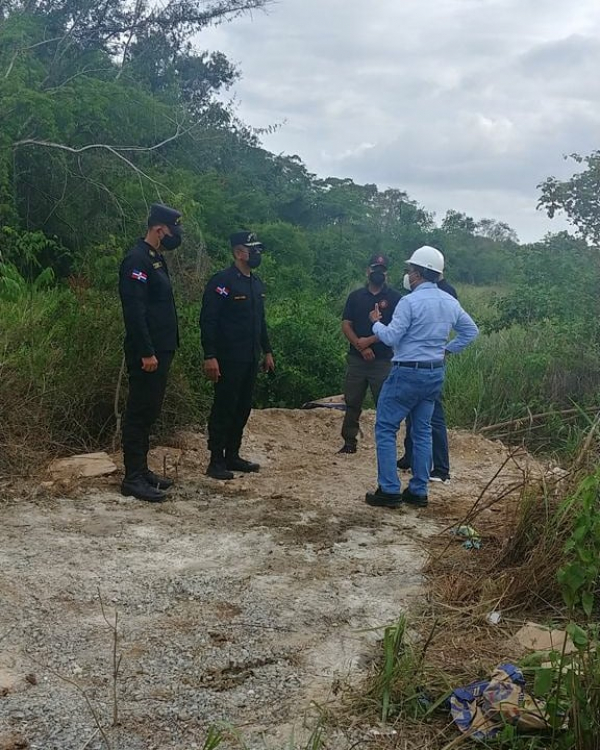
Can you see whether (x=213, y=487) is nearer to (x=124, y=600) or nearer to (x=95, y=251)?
(x=124, y=600)

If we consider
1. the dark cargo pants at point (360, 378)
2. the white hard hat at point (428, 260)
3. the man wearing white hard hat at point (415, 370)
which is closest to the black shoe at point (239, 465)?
the man wearing white hard hat at point (415, 370)

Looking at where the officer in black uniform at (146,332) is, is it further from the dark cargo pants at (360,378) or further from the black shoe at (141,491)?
the dark cargo pants at (360,378)

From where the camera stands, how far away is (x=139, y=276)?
5.01 meters

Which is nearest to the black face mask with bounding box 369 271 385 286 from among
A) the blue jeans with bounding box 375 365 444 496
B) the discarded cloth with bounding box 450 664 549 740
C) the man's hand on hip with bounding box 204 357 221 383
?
the blue jeans with bounding box 375 365 444 496

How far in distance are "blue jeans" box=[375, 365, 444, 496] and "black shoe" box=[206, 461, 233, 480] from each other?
1.19 metres

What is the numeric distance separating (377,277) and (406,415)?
160cm

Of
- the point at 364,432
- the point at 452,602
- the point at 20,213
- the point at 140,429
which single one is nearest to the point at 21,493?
the point at 140,429

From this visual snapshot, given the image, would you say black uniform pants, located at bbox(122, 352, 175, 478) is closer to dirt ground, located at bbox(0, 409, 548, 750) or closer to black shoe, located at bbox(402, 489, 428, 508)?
dirt ground, located at bbox(0, 409, 548, 750)

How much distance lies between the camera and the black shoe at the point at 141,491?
5.18 metres

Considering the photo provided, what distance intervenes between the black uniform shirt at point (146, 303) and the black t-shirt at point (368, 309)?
6.37ft

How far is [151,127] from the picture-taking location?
42.7 feet

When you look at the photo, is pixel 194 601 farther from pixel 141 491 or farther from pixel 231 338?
pixel 231 338

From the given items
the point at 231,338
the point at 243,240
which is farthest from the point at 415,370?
the point at 243,240

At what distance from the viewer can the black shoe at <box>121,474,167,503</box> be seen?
5.18m
